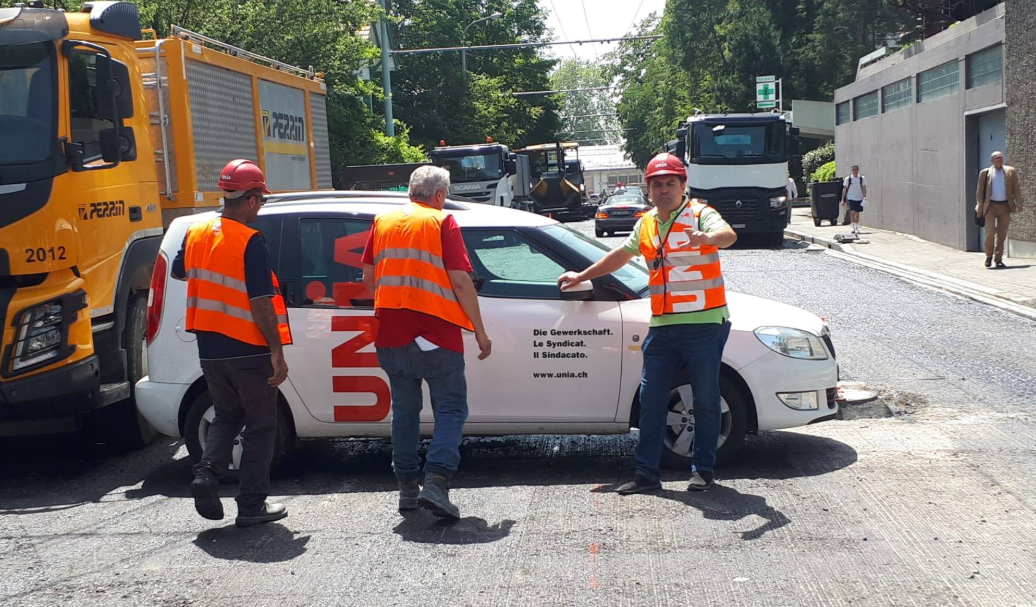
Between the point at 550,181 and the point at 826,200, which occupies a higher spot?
the point at 550,181

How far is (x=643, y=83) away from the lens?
282 feet

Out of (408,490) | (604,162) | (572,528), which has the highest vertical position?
(604,162)

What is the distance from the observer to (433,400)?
5438 millimetres

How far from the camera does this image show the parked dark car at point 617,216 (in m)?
32.5

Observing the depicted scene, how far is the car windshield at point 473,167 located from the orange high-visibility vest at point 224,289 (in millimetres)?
28800

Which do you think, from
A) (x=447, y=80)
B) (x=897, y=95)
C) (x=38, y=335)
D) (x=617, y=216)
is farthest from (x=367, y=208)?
(x=447, y=80)

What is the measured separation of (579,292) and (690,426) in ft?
3.25

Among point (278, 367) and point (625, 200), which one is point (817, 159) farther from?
point (278, 367)

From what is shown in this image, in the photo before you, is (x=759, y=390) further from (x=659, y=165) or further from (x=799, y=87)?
(x=799, y=87)

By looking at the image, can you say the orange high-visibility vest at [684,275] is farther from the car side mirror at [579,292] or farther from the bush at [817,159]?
the bush at [817,159]

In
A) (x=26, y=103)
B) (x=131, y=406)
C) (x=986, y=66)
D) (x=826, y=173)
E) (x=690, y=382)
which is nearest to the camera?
(x=690, y=382)

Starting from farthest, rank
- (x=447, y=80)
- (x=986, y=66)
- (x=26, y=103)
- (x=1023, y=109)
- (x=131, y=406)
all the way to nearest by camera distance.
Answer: (x=447, y=80), (x=986, y=66), (x=1023, y=109), (x=131, y=406), (x=26, y=103)

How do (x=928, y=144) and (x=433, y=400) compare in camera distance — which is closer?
(x=433, y=400)

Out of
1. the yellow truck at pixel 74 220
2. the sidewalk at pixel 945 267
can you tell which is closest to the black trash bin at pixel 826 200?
the sidewalk at pixel 945 267
